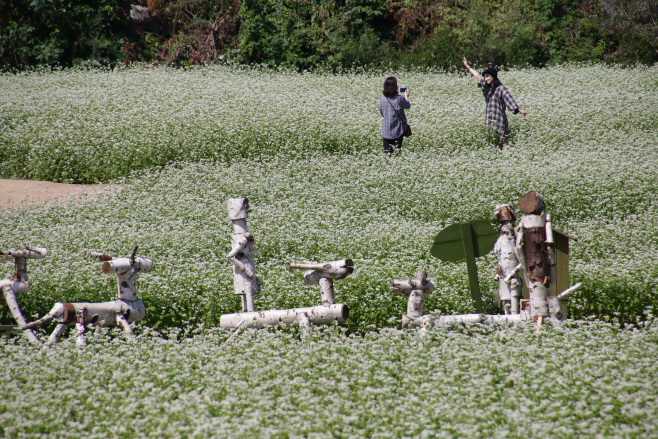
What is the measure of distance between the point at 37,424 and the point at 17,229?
6162mm

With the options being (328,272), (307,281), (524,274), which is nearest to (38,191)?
(307,281)

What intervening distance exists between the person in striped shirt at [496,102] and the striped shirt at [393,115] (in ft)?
6.09

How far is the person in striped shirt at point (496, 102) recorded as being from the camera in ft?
41.5

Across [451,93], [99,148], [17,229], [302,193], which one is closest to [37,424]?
[17,229]

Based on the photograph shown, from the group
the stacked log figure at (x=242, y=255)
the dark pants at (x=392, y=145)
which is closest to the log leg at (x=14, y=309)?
the stacked log figure at (x=242, y=255)

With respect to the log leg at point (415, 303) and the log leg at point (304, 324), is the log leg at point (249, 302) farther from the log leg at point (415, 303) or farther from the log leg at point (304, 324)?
the log leg at point (415, 303)

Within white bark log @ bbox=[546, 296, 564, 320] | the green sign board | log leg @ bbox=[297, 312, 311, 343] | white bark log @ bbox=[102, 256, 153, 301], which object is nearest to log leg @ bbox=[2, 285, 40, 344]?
white bark log @ bbox=[102, 256, 153, 301]

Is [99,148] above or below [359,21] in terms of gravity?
below

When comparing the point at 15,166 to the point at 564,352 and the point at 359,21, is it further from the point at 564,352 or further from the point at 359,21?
the point at 359,21

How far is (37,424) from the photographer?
402cm

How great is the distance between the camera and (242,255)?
5.81 metres

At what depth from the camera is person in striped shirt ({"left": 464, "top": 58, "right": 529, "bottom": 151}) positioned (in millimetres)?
12648

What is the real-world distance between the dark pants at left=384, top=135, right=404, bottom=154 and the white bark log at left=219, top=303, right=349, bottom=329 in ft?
24.8

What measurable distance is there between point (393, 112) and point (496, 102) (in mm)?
2587
